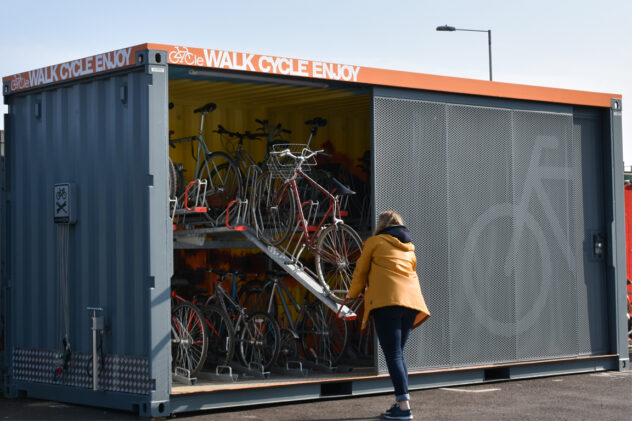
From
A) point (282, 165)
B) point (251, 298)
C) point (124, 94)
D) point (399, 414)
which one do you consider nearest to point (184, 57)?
point (124, 94)

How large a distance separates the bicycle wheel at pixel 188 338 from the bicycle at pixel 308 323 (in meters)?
1.31

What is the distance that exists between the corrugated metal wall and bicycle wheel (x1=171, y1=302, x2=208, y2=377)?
3.49 ft

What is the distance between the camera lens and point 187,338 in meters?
11.1

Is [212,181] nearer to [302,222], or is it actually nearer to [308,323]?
[302,222]

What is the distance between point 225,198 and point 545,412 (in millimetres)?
4548

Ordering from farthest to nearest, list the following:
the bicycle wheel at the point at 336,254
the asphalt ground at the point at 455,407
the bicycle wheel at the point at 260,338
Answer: the bicycle wheel at the point at 260,338 → the bicycle wheel at the point at 336,254 → the asphalt ground at the point at 455,407

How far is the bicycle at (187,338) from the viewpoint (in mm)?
10906

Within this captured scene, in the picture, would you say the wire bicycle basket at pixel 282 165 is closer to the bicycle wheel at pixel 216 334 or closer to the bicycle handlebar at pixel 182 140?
the bicycle handlebar at pixel 182 140

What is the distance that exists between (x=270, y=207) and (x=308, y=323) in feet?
5.23

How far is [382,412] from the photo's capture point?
10.0 m

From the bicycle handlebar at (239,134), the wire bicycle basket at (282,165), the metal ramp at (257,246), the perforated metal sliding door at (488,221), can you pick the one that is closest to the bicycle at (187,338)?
the metal ramp at (257,246)

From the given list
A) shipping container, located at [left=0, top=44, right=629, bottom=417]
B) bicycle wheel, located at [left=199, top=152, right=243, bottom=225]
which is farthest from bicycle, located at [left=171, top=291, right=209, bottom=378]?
bicycle wheel, located at [left=199, top=152, right=243, bottom=225]

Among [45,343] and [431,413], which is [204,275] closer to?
[45,343]

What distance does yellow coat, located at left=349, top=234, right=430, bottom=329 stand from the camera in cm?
949
